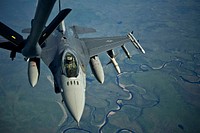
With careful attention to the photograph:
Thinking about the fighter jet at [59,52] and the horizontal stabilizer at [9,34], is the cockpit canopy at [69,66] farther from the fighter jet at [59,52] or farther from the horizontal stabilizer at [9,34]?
the horizontal stabilizer at [9,34]

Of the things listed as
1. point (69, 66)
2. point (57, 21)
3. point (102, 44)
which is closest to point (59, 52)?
point (69, 66)

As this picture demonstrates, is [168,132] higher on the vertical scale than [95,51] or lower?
lower

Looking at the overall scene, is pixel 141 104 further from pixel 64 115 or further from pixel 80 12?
pixel 80 12

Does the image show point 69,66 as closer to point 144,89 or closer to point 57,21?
point 57,21

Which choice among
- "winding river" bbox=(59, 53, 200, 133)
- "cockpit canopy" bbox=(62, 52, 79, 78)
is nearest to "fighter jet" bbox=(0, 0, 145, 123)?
"cockpit canopy" bbox=(62, 52, 79, 78)

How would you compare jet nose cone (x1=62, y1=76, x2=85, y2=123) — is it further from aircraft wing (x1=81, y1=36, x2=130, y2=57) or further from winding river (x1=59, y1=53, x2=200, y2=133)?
winding river (x1=59, y1=53, x2=200, y2=133)

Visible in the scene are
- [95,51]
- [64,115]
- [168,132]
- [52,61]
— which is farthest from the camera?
[64,115]

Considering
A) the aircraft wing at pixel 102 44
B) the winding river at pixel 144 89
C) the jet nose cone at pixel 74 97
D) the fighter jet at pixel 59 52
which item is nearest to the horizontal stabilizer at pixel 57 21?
the fighter jet at pixel 59 52

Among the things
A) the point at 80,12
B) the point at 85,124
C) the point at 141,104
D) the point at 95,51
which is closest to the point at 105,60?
the point at 141,104
